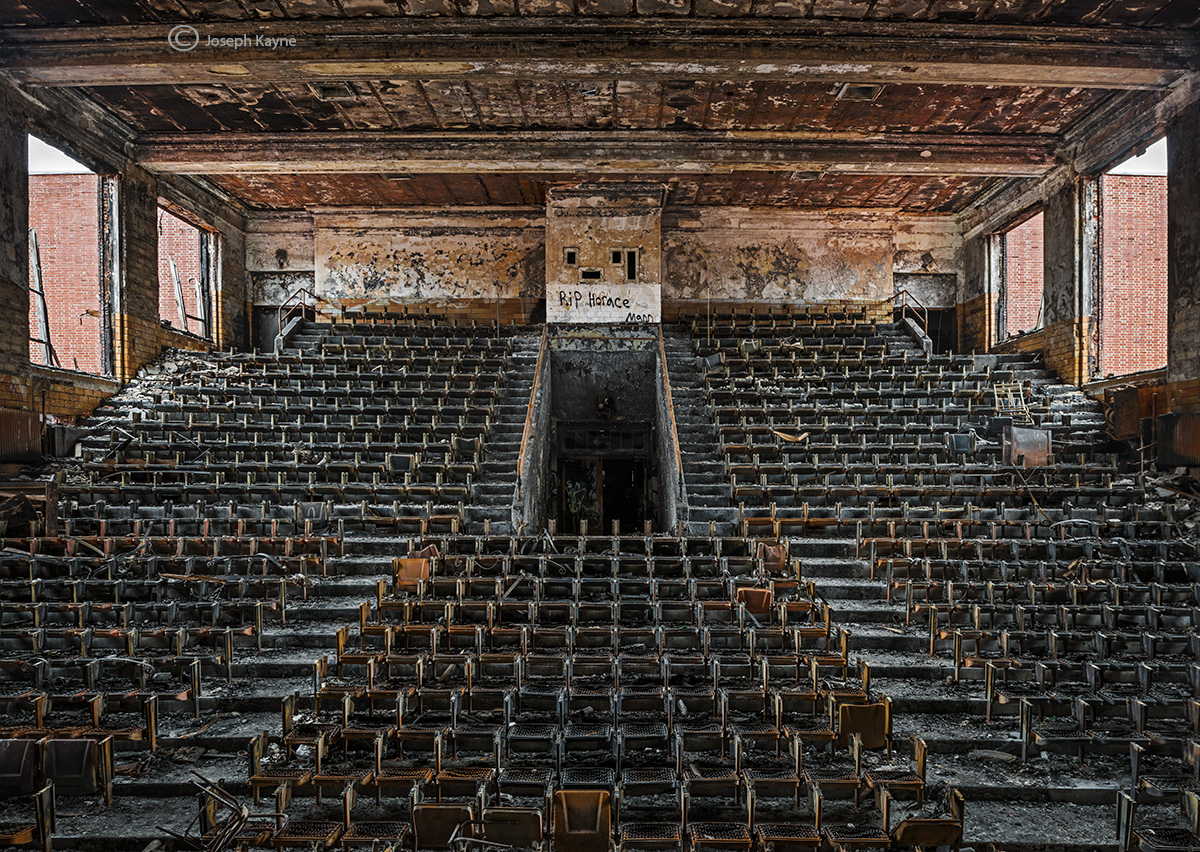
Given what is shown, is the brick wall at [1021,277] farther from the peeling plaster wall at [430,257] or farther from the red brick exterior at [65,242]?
the red brick exterior at [65,242]

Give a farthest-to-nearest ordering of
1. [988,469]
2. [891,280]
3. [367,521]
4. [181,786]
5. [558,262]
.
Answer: [891,280] → [558,262] → [988,469] → [367,521] → [181,786]

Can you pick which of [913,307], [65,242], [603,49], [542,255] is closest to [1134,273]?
[913,307]

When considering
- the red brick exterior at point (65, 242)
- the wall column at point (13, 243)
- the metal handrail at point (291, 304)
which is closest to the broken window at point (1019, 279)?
the metal handrail at point (291, 304)

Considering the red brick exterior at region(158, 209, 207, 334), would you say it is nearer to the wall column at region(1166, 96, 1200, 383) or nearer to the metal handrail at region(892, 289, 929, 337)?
the metal handrail at region(892, 289, 929, 337)

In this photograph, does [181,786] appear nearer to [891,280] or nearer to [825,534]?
[825,534]

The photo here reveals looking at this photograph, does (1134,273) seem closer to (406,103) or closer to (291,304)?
(406,103)

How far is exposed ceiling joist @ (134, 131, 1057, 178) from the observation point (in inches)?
466

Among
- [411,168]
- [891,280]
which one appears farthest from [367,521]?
[891,280]

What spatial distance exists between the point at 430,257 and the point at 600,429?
5276mm

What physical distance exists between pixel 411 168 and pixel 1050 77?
361 inches

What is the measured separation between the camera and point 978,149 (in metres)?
12.0

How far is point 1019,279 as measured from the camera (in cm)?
1471

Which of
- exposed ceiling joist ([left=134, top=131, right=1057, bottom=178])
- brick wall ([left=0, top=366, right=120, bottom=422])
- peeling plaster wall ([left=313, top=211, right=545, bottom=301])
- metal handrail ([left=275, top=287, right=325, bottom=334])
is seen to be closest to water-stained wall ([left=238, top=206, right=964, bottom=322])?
peeling plaster wall ([left=313, top=211, right=545, bottom=301])

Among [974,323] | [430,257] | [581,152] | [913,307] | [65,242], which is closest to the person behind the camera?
[581,152]
